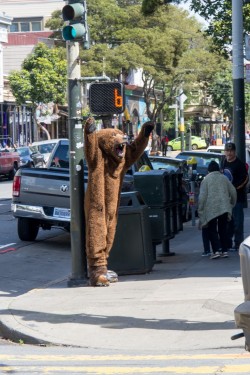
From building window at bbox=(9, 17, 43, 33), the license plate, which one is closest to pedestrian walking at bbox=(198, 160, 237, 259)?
the license plate

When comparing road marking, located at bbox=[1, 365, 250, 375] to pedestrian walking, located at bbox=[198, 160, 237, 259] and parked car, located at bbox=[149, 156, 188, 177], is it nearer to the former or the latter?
pedestrian walking, located at bbox=[198, 160, 237, 259]

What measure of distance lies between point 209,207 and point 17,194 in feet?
15.4

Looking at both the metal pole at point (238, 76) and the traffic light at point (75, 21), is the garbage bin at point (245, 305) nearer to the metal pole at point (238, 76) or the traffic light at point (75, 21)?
the traffic light at point (75, 21)

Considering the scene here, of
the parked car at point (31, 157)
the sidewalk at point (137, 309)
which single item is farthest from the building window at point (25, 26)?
the sidewalk at point (137, 309)

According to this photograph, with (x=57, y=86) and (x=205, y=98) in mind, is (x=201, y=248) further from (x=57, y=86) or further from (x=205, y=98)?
(x=205, y=98)

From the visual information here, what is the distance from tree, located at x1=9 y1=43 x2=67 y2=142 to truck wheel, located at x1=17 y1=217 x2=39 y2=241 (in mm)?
42428

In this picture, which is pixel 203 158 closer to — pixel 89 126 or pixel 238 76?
pixel 238 76

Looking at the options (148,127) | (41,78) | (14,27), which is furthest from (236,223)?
(14,27)

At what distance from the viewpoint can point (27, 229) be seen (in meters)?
18.1

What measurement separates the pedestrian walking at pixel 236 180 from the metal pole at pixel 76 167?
3514 mm

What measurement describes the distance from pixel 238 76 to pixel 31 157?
75.6ft

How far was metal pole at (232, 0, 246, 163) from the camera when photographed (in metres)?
18.8

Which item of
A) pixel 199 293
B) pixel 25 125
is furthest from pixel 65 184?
pixel 25 125

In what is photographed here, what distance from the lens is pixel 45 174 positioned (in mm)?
17312
